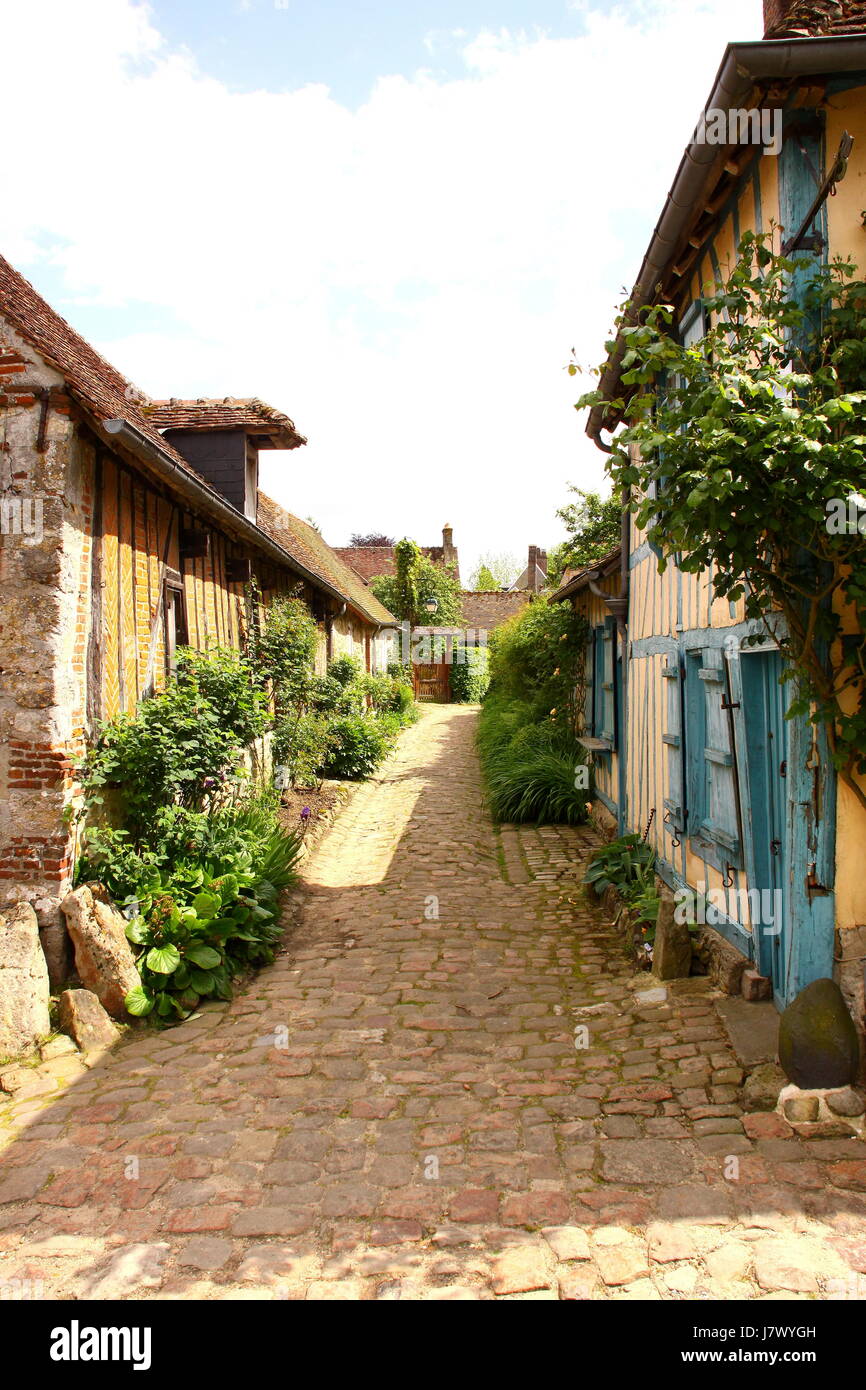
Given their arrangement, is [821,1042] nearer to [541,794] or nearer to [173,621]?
[173,621]

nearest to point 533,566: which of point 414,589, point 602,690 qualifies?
point 414,589

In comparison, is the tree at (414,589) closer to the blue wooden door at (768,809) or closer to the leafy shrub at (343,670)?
the leafy shrub at (343,670)

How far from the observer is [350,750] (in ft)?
41.9

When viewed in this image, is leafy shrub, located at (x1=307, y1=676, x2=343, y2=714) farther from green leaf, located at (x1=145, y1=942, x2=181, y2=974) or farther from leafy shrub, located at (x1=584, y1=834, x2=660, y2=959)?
green leaf, located at (x1=145, y1=942, x2=181, y2=974)

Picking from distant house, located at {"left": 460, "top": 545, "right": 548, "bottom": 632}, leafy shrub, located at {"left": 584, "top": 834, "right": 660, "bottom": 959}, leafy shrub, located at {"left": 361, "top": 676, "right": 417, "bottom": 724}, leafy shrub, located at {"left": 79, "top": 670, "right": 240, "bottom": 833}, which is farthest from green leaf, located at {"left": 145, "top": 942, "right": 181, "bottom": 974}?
distant house, located at {"left": 460, "top": 545, "right": 548, "bottom": 632}

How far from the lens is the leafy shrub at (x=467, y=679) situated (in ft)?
99.2

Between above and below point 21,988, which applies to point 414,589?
above

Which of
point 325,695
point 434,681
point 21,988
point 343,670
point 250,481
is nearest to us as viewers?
point 21,988

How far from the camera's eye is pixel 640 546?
22.7 feet

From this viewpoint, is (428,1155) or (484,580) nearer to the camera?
(428,1155)

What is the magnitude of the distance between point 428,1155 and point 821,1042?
179 cm
